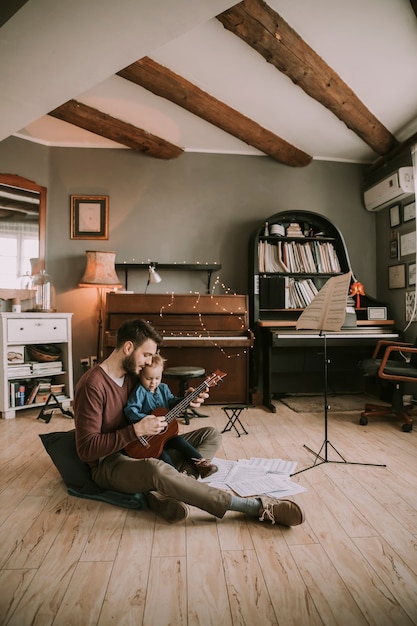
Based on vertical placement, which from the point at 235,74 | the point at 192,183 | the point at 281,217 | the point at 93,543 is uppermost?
the point at 235,74

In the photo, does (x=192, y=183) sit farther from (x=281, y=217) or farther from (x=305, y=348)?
(x=305, y=348)

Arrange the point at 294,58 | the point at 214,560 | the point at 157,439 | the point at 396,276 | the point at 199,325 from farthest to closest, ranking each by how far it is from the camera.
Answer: the point at 396,276, the point at 199,325, the point at 294,58, the point at 157,439, the point at 214,560

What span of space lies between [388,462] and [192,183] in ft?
11.5

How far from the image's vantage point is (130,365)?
2146mm

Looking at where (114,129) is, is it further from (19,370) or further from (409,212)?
(409,212)

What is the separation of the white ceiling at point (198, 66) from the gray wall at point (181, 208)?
0.20 meters

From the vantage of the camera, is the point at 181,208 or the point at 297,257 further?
the point at 181,208

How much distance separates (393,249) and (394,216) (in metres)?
0.35

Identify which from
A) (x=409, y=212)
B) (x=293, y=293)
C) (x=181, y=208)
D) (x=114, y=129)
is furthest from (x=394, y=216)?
(x=114, y=129)

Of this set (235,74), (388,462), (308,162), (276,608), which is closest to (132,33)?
(235,74)

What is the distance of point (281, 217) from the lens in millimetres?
4785

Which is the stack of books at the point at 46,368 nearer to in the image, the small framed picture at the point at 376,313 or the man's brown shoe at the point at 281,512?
the man's brown shoe at the point at 281,512

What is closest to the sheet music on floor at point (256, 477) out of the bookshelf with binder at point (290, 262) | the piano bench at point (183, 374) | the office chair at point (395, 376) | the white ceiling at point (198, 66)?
the piano bench at point (183, 374)

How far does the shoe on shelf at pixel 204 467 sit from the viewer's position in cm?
219
